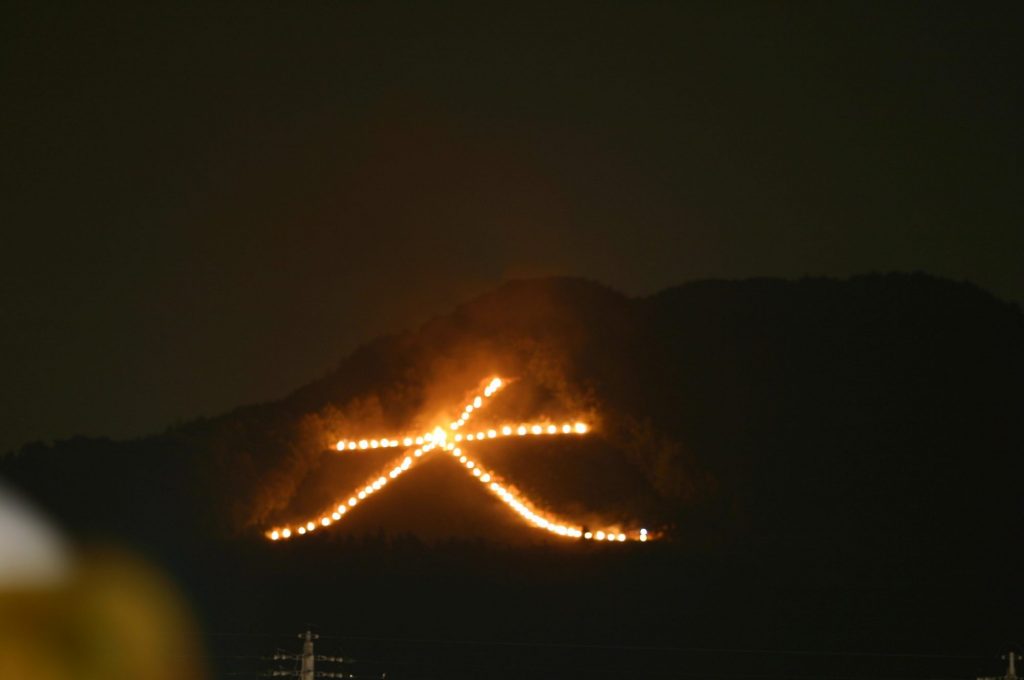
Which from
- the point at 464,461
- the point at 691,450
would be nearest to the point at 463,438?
the point at 464,461

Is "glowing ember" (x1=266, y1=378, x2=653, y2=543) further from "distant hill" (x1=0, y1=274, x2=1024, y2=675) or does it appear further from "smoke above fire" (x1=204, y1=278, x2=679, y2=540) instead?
"distant hill" (x1=0, y1=274, x2=1024, y2=675)

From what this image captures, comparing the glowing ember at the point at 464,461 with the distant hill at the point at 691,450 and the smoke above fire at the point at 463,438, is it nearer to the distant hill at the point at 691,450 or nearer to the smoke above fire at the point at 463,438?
the smoke above fire at the point at 463,438

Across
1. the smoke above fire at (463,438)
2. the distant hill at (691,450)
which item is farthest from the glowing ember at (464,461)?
the distant hill at (691,450)

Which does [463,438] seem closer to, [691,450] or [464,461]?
[464,461]

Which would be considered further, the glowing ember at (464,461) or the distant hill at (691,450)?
the glowing ember at (464,461)

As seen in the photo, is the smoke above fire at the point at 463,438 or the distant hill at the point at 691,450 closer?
the distant hill at the point at 691,450
